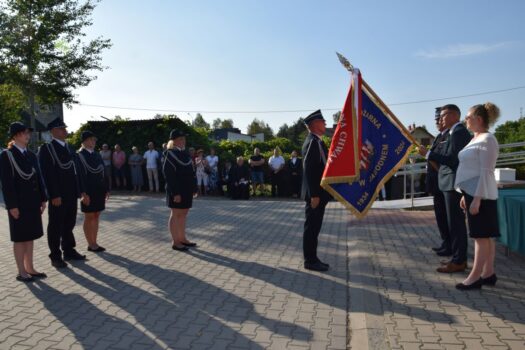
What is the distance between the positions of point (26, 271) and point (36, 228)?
0.59 m

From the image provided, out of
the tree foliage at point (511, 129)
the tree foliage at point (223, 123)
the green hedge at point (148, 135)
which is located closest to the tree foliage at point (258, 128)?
the tree foliage at point (223, 123)

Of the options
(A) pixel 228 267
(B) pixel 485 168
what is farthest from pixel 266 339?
(B) pixel 485 168

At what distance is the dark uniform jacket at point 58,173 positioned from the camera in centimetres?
621

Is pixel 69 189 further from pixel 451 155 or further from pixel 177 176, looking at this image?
pixel 451 155

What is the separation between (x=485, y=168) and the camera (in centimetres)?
459

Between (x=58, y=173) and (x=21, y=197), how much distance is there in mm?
794

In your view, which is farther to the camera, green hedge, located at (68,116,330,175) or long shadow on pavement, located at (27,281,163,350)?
green hedge, located at (68,116,330,175)

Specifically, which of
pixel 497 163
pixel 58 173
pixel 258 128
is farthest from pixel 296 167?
pixel 258 128

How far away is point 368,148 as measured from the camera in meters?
5.87

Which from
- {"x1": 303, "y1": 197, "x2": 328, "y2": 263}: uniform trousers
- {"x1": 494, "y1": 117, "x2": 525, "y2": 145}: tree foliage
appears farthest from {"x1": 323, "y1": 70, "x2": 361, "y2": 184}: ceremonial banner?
{"x1": 494, "y1": 117, "x2": 525, "y2": 145}: tree foliage

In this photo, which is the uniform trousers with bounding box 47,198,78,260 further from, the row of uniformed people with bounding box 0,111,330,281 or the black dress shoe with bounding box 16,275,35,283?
the black dress shoe with bounding box 16,275,35,283

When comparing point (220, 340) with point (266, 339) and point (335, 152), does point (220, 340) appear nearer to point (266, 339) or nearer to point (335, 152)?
point (266, 339)

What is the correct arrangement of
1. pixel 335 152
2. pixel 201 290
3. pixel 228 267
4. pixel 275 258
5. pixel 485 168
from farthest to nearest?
pixel 275 258 → pixel 228 267 → pixel 335 152 → pixel 201 290 → pixel 485 168

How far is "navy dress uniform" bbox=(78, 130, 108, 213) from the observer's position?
681cm
